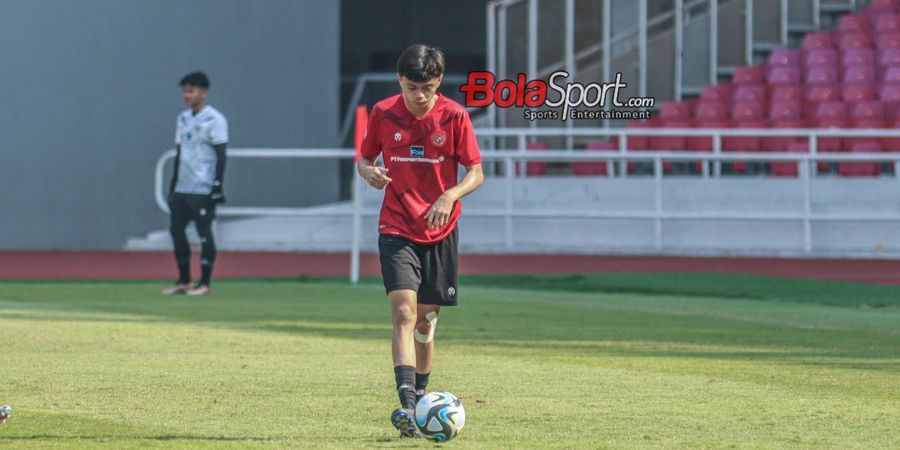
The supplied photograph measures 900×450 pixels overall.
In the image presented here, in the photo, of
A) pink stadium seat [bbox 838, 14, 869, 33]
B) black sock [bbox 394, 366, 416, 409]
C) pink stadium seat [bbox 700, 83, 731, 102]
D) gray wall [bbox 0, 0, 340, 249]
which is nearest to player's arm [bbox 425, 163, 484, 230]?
black sock [bbox 394, 366, 416, 409]

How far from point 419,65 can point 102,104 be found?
58.3ft

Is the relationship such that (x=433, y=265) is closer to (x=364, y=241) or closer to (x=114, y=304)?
(x=114, y=304)

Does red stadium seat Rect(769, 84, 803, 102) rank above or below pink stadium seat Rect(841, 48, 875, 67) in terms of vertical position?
below

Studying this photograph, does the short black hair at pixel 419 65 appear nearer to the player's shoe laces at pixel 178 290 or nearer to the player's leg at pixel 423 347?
the player's leg at pixel 423 347

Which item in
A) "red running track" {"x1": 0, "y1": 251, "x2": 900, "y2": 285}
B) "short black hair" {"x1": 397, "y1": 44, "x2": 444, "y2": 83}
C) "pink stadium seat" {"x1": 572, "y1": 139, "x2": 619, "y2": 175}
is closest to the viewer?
"short black hair" {"x1": 397, "y1": 44, "x2": 444, "y2": 83}

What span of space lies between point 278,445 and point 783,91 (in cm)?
1847

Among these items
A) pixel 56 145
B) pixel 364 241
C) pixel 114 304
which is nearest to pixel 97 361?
pixel 114 304

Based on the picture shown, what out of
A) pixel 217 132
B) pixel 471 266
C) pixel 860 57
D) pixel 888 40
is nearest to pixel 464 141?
pixel 217 132

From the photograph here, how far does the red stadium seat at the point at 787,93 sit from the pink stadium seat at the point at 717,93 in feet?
2.19

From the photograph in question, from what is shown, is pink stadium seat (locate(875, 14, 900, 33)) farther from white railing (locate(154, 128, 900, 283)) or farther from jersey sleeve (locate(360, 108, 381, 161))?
jersey sleeve (locate(360, 108, 381, 161))

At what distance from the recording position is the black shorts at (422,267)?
662 cm

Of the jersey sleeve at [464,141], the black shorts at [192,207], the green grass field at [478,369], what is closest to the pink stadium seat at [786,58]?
the green grass field at [478,369]

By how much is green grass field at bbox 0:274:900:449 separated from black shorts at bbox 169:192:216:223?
0.78 metres

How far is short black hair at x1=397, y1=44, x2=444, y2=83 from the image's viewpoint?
646 centimetres
